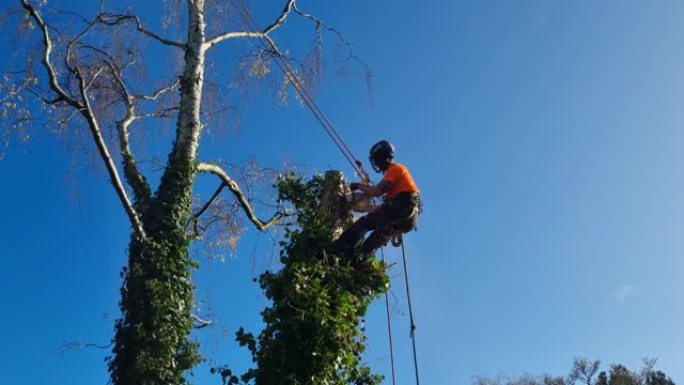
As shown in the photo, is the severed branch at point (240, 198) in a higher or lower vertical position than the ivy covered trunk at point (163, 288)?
higher

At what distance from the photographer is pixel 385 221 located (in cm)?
701

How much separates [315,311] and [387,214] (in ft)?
4.41

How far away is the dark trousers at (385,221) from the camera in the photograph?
6.91 metres

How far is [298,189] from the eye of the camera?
749 cm

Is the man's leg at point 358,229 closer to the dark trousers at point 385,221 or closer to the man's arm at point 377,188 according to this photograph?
the dark trousers at point 385,221

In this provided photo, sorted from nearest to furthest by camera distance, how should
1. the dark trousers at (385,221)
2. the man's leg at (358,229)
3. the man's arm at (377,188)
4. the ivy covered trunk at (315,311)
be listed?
the ivy covered trunk at (315,311)
the man's leg at (358,229)
the dark trousers at (385,221)
the man's arm at (377,188)

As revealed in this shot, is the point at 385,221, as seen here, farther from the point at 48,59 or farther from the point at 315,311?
the point at 48,59

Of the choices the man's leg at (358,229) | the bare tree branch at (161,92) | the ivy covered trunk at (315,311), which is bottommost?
the ivy covered trunk at (315,311)

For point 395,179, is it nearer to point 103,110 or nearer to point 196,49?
point 196,49

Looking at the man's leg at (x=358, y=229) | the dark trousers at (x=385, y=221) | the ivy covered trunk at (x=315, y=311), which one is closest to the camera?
the ivy covered trunk at (x=315, y=311)

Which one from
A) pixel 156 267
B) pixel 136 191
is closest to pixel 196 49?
pixel 136 191

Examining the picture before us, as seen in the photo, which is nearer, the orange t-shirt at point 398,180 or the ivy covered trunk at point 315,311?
the ivy covered trunk at point 315,311

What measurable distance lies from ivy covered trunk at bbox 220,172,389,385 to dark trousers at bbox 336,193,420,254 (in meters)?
0.18

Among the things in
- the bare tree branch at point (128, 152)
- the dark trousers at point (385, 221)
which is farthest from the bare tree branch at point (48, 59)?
the dark trousers at point (385, 221)
